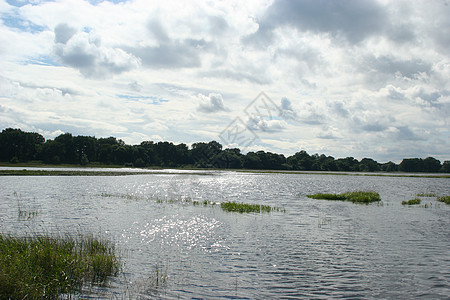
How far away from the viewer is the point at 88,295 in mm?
13367

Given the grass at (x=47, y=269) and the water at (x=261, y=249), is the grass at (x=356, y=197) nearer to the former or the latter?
the water at (x=261, y=249)

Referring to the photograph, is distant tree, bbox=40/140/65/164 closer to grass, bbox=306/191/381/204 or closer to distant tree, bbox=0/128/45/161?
distant tree, bbox=0/128/45/161

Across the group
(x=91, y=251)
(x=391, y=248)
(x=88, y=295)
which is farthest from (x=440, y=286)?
(x=91, y=251)

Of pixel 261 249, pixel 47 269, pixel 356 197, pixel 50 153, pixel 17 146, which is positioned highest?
pixel 17 146

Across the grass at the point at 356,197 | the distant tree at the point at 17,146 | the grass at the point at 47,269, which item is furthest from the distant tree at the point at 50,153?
the grass at the point at 47,269

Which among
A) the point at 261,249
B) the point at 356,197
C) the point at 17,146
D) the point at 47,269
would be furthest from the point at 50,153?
the point at 47,269

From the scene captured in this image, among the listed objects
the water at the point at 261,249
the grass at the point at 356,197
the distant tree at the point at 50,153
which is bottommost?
the water at the point at 261,249

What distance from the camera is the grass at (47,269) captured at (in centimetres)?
1138

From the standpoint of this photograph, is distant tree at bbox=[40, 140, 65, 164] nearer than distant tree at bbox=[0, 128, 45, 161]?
No

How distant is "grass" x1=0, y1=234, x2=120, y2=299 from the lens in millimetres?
11383

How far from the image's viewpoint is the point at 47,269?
13.9m

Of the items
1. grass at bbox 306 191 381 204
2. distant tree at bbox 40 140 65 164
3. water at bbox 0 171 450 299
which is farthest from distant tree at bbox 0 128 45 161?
grass at bbox 306 191 381 204

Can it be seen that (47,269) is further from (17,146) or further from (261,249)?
(17,146)

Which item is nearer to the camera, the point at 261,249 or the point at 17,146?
the point at 261,249
